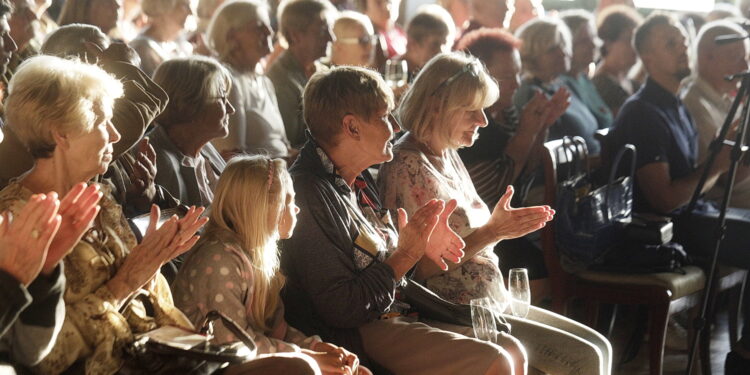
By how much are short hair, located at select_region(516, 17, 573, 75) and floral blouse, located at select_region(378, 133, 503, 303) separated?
2.01m

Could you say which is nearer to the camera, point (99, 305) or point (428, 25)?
point (99, 305)

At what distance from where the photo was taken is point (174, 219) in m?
2.00

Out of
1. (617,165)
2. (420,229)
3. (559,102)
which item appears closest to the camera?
(420,229)

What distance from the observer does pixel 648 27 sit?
459 cm

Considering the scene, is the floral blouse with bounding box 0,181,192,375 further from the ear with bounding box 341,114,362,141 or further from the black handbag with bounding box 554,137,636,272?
the black handbag with bounding box 554,137,636,272

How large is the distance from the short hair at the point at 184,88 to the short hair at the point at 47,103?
817 mm

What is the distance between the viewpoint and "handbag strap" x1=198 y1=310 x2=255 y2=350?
2.01 meters

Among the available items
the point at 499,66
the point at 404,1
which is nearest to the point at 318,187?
the point at 499,66

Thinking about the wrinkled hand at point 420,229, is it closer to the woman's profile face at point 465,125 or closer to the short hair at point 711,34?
the woman's profile face at point 465,125

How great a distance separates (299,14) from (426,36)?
760mm

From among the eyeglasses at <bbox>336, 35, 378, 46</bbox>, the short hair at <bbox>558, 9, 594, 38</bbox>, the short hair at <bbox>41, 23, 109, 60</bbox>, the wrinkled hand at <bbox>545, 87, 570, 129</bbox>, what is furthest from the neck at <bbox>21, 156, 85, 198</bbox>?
the short hair at <bbox>558, 9, 594, 38</bbox>

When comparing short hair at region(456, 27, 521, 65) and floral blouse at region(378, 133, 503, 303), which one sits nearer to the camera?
floral blouse at region(378, 133, 503, 303)

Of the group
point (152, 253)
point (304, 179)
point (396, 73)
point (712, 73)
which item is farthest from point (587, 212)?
point (152, 253)

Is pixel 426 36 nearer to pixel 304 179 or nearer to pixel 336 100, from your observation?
pixel 336 100
